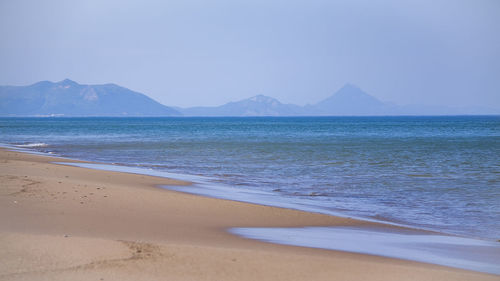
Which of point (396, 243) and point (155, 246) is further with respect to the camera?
point (396, 243)

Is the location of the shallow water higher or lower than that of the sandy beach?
lower

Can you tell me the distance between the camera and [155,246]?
7566 millimetres

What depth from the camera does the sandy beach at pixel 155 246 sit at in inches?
253

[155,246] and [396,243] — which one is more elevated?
[155,246]

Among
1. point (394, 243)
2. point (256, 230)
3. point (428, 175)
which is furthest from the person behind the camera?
point (428, 175)

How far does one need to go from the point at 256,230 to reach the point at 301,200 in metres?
4.89

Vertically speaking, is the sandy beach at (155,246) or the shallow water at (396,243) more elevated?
the sandy beach at (155,246)

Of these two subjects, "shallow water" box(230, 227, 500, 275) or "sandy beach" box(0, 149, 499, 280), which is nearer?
"sandy beach" box(0, 149, 499, 280)

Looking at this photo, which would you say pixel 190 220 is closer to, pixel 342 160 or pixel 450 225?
pixel 450 225

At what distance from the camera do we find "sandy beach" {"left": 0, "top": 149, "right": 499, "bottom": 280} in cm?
644

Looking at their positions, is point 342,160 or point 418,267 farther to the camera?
point 342,160

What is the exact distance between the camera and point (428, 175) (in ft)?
72.5

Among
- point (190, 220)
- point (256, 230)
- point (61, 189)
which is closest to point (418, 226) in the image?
point (256, 230)

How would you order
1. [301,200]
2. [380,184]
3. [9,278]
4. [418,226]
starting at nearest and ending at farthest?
[9,278], [418,226], [301,200], [380,184]
